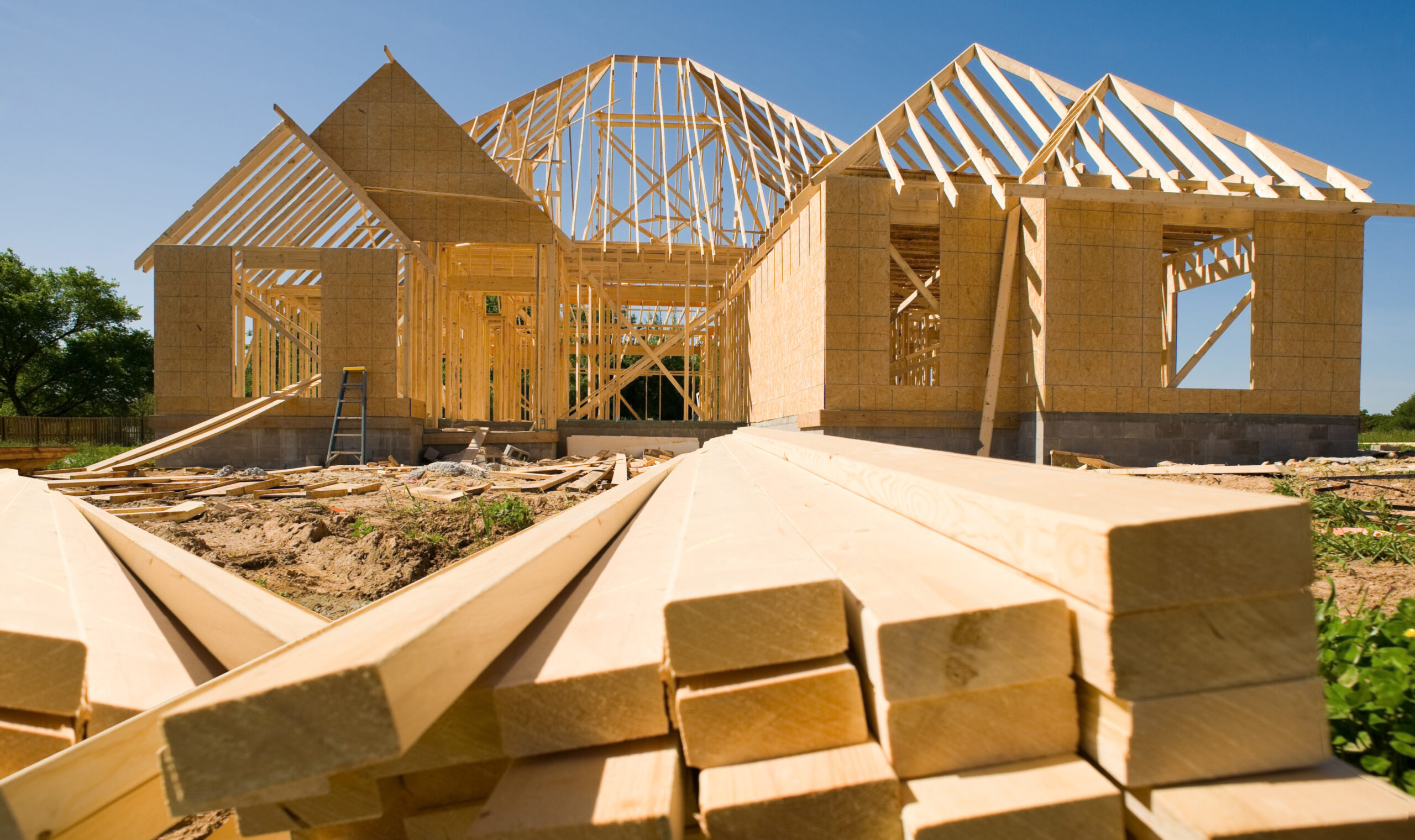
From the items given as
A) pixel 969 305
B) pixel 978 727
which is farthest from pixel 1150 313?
pixel 978 727

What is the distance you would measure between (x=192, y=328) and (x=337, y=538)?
9.13 metres

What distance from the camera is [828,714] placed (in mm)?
1164

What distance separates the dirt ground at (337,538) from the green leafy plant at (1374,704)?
4.05 metres

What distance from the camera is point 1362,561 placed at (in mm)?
3912

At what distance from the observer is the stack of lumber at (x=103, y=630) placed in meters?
1.42

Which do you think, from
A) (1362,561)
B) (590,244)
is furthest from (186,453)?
(1362,561)

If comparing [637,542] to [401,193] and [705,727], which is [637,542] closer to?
[705,727]

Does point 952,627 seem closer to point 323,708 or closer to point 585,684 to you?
point 585,684

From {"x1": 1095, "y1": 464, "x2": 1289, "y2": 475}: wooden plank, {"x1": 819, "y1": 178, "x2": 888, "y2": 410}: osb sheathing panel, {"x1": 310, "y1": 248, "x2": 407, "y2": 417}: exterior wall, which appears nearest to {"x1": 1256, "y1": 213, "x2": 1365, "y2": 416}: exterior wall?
{"x1": 1095, "y1": 464, "x2": 1289, "y2": 475}: wooden plank

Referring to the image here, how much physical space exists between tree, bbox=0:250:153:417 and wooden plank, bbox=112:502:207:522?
101 feet

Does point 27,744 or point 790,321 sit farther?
point 790,321

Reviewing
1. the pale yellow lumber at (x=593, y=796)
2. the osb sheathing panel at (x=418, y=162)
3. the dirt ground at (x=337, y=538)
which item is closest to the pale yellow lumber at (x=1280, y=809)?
the pale yellow lumber at (x=593, y=796)

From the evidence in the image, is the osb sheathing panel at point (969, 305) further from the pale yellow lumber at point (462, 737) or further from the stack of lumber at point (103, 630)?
the pale yellow lumber at point (462, 737)

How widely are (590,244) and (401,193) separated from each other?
13.3 ft
